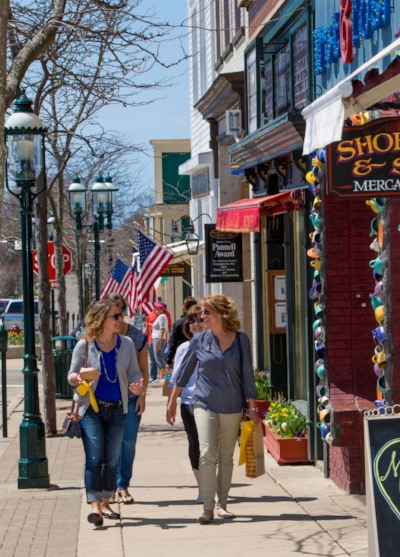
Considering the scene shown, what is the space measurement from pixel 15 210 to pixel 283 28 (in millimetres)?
27587

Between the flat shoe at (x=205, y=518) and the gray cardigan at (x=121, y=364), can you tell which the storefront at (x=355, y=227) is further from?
the gray cardigan at (x=121, y=364)

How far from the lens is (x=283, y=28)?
1212 centimetres

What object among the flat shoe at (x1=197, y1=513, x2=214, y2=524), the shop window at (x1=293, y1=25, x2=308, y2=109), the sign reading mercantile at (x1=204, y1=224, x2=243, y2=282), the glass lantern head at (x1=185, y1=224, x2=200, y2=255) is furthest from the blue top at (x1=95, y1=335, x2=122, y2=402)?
the glass lantern head at (x1=185, y1=224, x2=200, y2=255)

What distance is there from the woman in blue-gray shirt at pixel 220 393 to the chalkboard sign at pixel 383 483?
8.56ft

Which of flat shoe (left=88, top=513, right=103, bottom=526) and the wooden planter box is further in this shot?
the wooden planter box

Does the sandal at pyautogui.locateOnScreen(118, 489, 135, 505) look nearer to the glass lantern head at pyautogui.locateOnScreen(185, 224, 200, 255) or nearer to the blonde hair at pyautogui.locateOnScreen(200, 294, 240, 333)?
the blonde hair at pyautogui.locateOnScreen(200, 294, 240, 333)

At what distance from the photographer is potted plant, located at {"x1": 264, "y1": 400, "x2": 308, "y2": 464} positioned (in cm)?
1040

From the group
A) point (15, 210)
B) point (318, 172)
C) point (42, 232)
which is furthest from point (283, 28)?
point (15, 210)

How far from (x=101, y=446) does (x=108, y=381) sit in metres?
0.52

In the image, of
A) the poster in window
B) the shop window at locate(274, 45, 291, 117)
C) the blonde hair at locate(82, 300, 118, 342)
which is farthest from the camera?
the poster in window

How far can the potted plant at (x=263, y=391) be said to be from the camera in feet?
41.8

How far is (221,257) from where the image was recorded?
1586 centimetres

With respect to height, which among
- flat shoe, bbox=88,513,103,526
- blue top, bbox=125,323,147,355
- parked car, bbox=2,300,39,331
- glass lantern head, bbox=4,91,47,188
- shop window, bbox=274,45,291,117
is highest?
shop window, bbox=274,45,291,117

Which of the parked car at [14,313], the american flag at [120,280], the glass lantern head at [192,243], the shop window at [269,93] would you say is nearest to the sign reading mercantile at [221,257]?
the shop window at [269,93]
